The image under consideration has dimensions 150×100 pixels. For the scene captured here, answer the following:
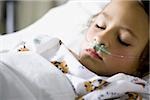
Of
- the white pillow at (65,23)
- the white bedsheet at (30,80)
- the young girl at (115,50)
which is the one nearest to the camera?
the white bedsheet at (30,80)

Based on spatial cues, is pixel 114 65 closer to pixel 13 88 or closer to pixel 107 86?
pixel 107 86

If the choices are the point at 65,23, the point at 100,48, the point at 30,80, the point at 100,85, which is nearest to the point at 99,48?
the point at 100,48

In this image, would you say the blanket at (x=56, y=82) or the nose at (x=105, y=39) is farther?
the nose at (x=105, y=39)

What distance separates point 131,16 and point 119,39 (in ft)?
0.34

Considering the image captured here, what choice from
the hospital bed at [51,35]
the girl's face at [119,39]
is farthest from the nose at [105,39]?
the hospital bed at [51,35]

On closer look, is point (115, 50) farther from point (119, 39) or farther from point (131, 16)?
point (131, 16)

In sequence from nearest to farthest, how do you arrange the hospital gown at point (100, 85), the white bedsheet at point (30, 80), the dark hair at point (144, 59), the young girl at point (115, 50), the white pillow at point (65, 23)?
the white bedsheet at point (30, 80) → the hospital gown at point (100, 85) → the young girl at point (115, 50) → the dark hair at point (144, 59) → the white pillow at point (65, 23)

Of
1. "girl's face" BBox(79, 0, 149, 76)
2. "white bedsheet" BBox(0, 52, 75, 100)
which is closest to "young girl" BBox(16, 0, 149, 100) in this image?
"girl's face" BBox(79, 0, 149, 76)

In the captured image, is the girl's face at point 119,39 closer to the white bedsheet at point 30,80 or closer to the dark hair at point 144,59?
the dark hair at point 144,59

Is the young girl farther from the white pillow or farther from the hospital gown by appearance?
the white pillow

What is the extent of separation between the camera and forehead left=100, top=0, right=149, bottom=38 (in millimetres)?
1200

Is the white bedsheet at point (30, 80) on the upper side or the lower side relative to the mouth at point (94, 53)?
lower

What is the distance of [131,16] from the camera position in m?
1.22

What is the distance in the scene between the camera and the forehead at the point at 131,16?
120 cm
